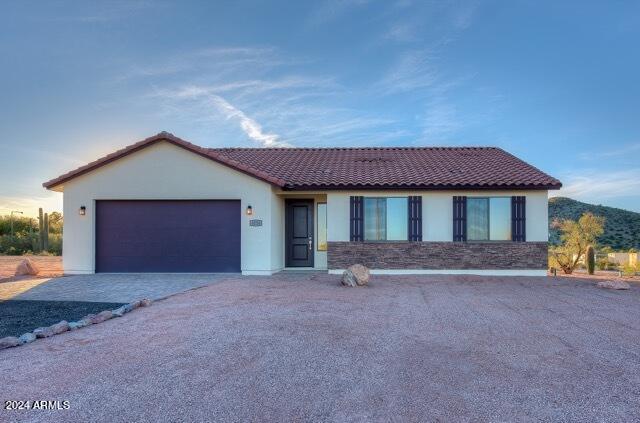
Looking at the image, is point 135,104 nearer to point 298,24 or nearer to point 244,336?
point 298,24

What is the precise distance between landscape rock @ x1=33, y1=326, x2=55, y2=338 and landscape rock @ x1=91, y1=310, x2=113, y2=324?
2.57ft

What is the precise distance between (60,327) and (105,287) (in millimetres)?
4599

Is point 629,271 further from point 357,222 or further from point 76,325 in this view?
point 76,325

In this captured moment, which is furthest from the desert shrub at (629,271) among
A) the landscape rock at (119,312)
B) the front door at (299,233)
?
the landscape rock at (119,312)

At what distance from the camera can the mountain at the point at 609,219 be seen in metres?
37.4

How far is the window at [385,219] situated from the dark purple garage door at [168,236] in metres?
4.30

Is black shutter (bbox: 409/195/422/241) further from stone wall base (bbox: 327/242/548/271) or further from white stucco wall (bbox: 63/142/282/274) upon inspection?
white stucco wall (bbox: 63/142/282/274)

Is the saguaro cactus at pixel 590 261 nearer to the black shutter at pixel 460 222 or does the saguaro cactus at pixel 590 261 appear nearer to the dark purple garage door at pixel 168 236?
the black shutter at pixel 460 222

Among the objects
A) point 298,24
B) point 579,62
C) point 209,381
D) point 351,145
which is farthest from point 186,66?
point 579,62

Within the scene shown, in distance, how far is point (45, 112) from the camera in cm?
1423

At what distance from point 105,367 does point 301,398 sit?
2528 mm

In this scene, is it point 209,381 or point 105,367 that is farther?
point 105,367

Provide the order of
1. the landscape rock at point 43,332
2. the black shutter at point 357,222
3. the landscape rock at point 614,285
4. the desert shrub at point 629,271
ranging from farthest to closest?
the desert shrub at point 629,271 < the black shutter at point 357,222 < the landscape rock at point 614,285 < the landscape rock at point 43,332

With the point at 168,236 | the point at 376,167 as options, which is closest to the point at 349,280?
the point at 376,167
